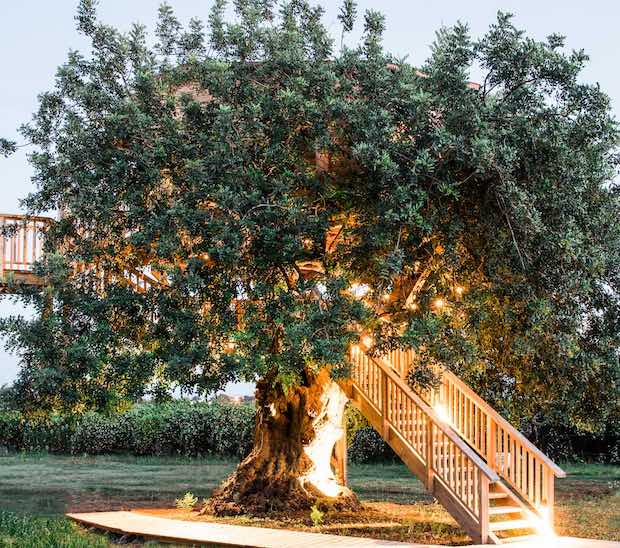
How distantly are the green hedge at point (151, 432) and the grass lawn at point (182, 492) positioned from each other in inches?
30.3

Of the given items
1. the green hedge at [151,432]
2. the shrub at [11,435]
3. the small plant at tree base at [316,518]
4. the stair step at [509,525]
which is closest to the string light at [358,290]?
the small plant at tree base at [316,518]

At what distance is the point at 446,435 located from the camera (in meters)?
13.8

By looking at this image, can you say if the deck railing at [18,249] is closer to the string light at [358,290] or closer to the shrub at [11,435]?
the string light at [358,290]

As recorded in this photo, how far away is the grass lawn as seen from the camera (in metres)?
14.5

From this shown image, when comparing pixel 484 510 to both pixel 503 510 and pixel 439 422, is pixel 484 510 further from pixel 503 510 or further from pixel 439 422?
pixel 439 422

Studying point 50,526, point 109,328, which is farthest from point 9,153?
point 50,526

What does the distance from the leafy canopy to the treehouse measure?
72 cm

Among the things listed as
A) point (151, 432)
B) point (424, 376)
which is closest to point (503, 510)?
point (424, 376)

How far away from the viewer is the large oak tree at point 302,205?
13.3 m

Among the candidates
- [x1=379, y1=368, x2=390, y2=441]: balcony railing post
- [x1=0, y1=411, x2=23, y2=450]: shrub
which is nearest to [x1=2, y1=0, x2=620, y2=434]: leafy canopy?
[x1=379, y1=368, x2=390, y2=441]: balcony railing post

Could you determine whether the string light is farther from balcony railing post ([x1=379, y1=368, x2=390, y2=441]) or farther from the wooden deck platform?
the wooden deck platform

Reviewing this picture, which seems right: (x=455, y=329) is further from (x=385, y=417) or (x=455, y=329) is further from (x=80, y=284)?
(x=80, y=284)

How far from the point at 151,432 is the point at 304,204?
58.2 feet

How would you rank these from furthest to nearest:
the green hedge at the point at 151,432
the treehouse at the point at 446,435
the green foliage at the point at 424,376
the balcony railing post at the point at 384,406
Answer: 1. the green hedge at the point at 151,432
2. the balcony railing post at the point at 384,406
3. the green foliage at the point at 424,376
4. the treehouse at the point at 446,435
